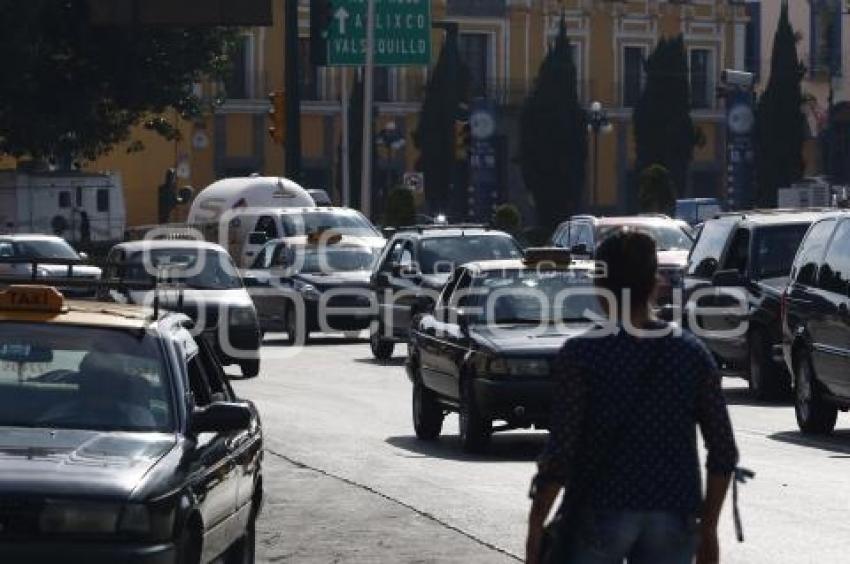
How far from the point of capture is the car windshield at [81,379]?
1069cm

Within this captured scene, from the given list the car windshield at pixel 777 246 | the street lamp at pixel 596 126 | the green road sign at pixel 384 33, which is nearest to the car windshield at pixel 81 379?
the car windshield at pixel 777 246

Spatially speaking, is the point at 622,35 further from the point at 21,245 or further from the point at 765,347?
the point at 765,347

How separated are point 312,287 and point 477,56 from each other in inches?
Answer: 2193

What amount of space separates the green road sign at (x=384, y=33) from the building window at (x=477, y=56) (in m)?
37.5

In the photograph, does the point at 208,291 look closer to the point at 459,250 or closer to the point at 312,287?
the point at 459,250

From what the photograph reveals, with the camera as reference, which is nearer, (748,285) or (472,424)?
(472,424)

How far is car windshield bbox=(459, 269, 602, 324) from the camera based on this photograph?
20234 millimetres

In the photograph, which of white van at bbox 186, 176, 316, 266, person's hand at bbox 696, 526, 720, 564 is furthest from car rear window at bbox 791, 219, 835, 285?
white van at bbox 186, 176, 316, 266

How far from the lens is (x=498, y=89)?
92.9 metres

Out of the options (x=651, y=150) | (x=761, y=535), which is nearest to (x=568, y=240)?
(x=761, y=535)

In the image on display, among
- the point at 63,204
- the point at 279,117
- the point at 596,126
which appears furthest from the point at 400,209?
the point at 279,117

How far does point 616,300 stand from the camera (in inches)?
299

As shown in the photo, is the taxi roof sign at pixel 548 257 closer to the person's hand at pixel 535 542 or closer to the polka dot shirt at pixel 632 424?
the polka dot shirt at pixel 632 424

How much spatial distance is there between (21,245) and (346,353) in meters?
8.95
